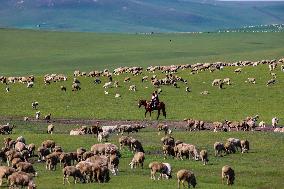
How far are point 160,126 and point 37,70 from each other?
6181cm

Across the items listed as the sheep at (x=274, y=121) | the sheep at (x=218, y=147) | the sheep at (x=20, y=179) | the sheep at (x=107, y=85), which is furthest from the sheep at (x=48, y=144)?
the sheep at (x=107, y=85)

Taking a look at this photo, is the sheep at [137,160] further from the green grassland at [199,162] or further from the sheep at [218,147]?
the sheep at [218,147]

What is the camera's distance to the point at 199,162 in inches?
1165

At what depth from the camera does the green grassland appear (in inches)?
987

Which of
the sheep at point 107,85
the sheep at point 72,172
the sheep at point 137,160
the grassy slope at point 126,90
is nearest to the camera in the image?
the sheep at point 72,172

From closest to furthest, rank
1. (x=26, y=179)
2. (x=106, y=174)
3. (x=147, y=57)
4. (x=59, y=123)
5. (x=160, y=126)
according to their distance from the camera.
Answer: (x=26, y=179), (x=106, y=174), (x=160, y=126), (x=59, y=123), (x=147, y=57)

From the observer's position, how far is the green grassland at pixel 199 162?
987 inches

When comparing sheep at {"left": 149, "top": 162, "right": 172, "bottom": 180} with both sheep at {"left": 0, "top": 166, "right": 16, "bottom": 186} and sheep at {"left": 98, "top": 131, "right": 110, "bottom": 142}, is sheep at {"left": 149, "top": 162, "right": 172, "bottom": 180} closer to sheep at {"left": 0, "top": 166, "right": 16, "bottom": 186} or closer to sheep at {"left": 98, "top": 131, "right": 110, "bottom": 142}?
sheep at {"left": 0, "top": 166, "right": 16, "bottom": 186}

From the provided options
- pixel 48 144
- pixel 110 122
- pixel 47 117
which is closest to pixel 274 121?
pixel 110 122

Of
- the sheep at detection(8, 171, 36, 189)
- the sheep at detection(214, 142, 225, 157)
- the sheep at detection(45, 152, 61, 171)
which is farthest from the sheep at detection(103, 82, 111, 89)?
the sheep at detection(8, 171, 36, 189)

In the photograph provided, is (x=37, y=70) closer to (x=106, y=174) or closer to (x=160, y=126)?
(x=160, y=126)

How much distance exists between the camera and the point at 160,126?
3909 cm

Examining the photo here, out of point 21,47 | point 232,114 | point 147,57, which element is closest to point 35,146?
point 232,114

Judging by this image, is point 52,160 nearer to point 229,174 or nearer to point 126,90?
point 229,174
